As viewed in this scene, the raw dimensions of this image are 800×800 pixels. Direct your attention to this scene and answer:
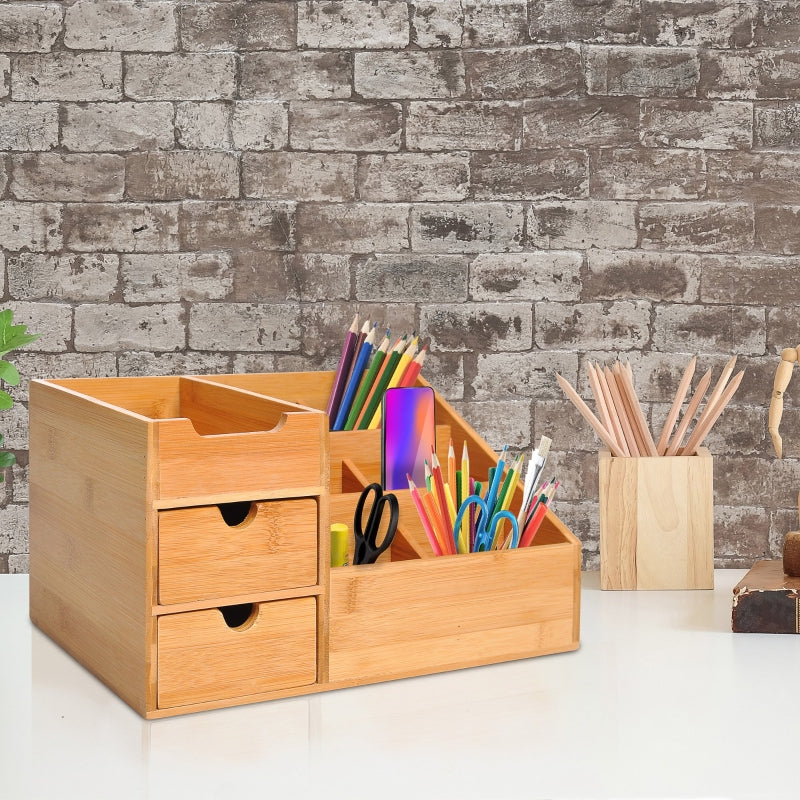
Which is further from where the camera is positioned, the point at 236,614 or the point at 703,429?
the point at 703,429

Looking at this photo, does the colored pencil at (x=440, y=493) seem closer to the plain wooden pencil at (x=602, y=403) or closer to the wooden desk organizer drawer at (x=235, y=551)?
the wooden desk organizer drawer at (x=235, y=551)

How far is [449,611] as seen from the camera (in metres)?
1.01

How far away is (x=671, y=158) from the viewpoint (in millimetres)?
1938

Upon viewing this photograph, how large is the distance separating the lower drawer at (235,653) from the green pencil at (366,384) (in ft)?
1.76

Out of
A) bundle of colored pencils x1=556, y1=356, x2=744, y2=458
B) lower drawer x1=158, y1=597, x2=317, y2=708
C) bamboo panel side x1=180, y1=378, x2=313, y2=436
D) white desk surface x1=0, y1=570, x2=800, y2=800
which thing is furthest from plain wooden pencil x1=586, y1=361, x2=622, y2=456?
lower drawer x1=158, y1=597, x2=317, y2=708

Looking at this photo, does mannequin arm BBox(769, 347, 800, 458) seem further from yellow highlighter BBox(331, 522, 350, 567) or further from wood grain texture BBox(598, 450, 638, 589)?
yellow highlighter BBox(331, 522, 350, 567)

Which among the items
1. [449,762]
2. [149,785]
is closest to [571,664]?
[449,762]

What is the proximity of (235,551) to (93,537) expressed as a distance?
0.59 feet

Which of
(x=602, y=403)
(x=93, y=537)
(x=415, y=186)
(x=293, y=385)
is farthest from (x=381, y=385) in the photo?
(x=415, y=186)

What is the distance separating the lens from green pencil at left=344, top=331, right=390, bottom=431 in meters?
1.44

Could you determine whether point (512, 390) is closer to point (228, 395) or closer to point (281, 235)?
point (281, 235)

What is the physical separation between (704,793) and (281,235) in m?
1.44

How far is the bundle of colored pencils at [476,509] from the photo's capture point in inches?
41.9

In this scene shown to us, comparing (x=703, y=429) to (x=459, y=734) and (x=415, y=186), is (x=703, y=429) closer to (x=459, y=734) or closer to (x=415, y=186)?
(x=459, y=734)
